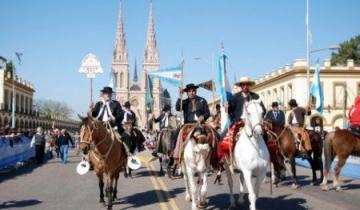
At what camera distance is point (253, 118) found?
846 cm

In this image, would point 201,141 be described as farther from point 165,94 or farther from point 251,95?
point 165,94

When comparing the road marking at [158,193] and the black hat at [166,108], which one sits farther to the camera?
the black hat at [166,108]

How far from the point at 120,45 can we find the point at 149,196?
177 meters

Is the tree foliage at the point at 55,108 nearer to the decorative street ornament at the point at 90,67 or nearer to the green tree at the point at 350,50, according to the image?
the green tree at the point at 350,50

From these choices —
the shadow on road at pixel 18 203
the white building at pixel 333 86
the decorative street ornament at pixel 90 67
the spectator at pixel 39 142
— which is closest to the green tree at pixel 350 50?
the white building at pixel 333 86

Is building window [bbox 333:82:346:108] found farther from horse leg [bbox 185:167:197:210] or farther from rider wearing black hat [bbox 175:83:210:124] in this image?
horse leg [bbox 185:167:197:210]

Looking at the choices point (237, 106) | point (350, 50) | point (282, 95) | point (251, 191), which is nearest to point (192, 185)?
point (251, 191)

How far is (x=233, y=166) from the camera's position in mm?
9734

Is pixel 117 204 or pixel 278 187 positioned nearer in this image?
pixel 117 204

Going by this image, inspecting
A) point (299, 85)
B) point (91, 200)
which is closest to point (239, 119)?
point (91, 200)

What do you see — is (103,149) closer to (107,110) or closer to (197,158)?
(107,110)

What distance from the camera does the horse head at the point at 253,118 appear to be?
8312mm

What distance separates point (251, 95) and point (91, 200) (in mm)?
4628

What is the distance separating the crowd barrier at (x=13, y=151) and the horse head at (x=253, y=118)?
14.4 meters
